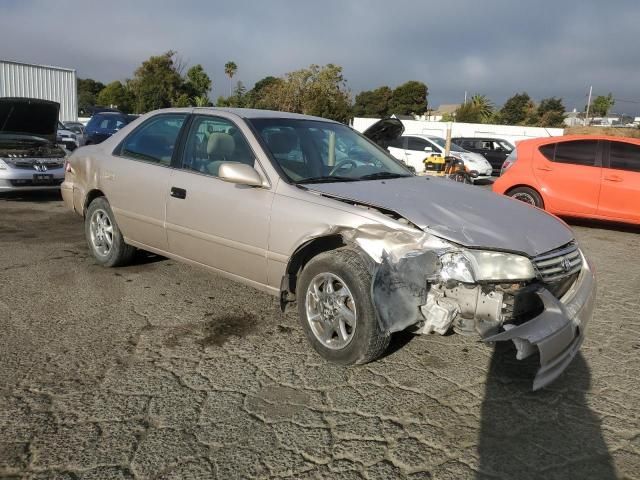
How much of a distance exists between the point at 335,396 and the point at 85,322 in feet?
6.87

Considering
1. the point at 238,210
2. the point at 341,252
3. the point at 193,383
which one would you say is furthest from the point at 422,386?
the point at 238,210

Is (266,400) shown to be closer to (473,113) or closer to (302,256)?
(302,256)

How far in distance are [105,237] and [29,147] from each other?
5555 mm

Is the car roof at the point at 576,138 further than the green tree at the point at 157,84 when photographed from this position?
No

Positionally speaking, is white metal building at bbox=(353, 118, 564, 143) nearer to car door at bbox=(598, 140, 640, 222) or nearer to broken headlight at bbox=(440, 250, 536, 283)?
car door at bbox=(598, 140, 640, 222)

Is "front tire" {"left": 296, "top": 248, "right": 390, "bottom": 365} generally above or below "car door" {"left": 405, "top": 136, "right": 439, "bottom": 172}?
below

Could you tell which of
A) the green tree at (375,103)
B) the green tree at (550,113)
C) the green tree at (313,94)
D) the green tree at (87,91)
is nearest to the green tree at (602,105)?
the green tree at (550,113)

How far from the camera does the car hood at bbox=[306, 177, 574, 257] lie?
10.6 ft

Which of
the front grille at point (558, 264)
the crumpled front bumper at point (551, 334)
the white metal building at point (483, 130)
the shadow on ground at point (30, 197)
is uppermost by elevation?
the white metal building at point (483, 130)

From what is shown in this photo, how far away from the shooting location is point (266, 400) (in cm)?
310

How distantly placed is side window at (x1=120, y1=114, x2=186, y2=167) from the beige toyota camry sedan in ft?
0.04

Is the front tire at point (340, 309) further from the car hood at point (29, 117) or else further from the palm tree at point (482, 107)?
the palm tree at point (482, 107)

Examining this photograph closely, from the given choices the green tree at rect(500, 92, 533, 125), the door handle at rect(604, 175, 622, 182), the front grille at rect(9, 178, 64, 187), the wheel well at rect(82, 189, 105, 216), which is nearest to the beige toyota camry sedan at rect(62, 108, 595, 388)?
the wheel well at rect(82, 189, 105, 216)

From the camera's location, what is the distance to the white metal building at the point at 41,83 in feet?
69.2
